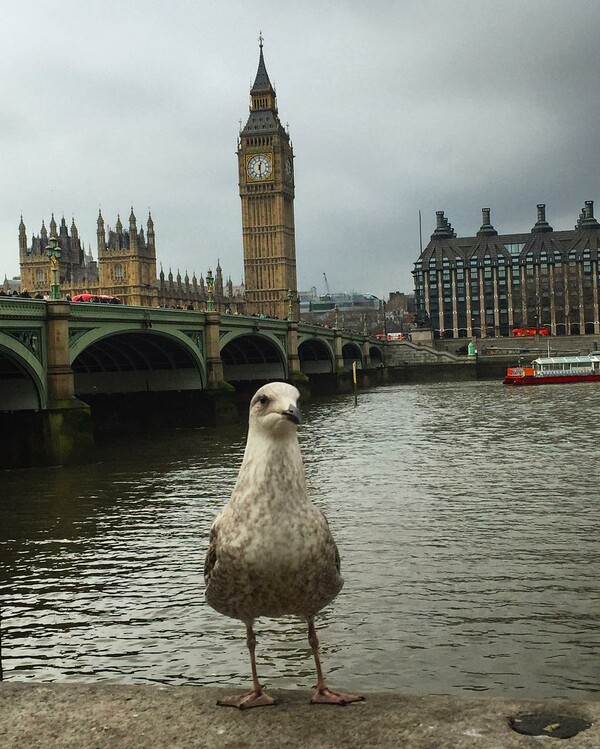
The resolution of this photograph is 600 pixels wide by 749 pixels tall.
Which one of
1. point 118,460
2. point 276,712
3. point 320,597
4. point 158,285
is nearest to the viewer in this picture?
point 276,712

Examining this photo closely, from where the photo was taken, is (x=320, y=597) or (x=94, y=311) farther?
(x=94, y=311)

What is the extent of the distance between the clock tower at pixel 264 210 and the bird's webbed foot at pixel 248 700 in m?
130

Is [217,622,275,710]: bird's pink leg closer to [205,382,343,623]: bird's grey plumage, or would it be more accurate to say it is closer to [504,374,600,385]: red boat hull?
[205,382,343,623]: bird's grey plumage

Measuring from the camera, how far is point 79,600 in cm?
1048

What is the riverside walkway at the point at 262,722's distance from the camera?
3.80 meters

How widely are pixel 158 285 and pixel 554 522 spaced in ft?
334

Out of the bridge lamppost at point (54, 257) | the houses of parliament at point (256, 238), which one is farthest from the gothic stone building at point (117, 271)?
the bridge lamppost at point (54, 257)

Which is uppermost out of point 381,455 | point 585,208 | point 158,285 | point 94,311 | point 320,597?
point 585,208

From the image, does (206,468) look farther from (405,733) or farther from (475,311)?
(475,311)

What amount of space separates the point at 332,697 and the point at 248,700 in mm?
402

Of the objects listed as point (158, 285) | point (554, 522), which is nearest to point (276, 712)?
point (554, 522)

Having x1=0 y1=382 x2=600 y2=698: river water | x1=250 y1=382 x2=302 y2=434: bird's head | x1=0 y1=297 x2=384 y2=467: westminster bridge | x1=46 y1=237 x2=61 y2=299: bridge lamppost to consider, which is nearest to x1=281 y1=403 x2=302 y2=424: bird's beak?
x1=250 y1=382 x2=302 y2=434: bird's head

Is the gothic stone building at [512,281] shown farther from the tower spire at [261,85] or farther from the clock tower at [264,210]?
the tower spire at [261,85]

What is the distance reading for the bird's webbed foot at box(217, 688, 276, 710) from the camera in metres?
4.36
